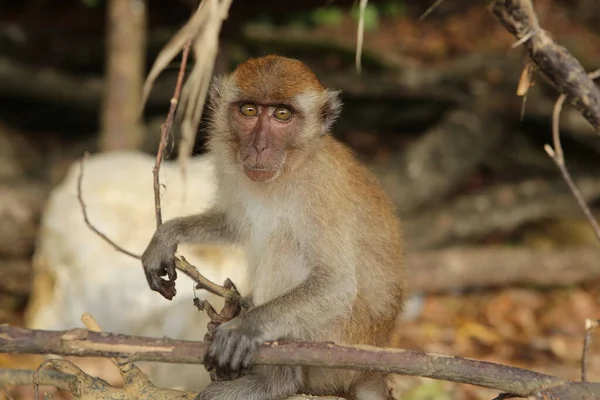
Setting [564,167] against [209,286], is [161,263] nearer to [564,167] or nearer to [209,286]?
[209,286]

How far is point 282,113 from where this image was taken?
4.65 m

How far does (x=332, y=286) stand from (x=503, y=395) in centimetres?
109

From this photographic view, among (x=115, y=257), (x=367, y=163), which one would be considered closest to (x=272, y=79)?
(x=115, y=257)

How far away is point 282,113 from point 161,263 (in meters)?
1.09

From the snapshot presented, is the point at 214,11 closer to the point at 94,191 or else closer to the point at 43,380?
the point at 43,380

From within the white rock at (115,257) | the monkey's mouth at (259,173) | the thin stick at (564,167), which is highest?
the white rock at (115,257)

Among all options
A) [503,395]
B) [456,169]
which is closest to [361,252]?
[503,395]

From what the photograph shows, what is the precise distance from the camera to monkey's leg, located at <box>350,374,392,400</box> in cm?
473

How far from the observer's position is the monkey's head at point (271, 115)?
4562mm

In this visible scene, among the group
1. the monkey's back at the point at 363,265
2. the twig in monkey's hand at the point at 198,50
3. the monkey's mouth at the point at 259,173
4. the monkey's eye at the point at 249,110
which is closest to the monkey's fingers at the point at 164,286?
the monkey's mouth at the point at 259,173

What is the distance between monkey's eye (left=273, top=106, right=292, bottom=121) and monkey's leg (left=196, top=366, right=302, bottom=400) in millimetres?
1355

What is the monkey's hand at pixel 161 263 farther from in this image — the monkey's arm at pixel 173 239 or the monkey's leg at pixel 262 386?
the monkey's leg at pixel 262 386

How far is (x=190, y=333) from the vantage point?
6945 mm

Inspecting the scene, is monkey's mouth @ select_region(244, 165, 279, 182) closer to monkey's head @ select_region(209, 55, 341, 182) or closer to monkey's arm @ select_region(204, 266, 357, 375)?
monkey's head @ select_region(209, 55, 341, 182)
